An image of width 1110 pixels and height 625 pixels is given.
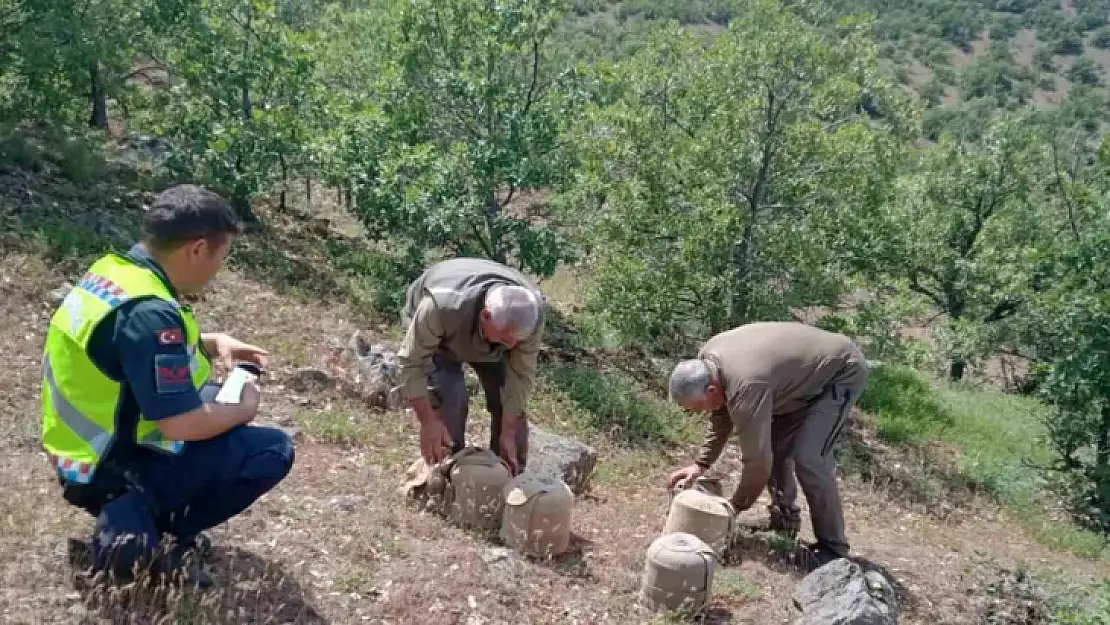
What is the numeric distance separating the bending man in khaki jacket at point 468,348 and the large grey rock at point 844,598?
1896mm

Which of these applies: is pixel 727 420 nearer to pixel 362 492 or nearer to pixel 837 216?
pixel 362 492

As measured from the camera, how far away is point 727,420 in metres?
5.68

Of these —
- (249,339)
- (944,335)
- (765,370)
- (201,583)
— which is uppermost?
(765,370)

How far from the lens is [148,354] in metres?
3.16

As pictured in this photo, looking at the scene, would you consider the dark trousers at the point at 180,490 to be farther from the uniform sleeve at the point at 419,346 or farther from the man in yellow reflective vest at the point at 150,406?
the uniform sleeve at the point at 419,346

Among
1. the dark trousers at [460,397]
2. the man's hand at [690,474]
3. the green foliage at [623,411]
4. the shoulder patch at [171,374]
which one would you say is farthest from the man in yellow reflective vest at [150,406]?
the green foliage at [623,411]

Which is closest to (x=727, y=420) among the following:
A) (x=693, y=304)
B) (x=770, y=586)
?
(x=770, y=586)

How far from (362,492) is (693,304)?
18.0ft

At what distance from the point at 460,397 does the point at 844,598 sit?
2.55m

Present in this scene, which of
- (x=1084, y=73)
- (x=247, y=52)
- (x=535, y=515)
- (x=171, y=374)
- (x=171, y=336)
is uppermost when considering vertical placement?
(x=1084, y=73)

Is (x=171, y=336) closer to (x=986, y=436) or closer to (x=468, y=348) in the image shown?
(x=468, y=348)

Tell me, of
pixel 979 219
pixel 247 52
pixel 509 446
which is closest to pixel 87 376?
pixel 509 446

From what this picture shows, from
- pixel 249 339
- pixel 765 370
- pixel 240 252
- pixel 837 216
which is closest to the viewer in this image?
pixel 765 370

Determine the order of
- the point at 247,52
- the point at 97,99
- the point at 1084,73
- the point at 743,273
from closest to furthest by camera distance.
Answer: the point at 743,273 < the point at 247,52 < the point at 97,99 < the point at 1084,73
